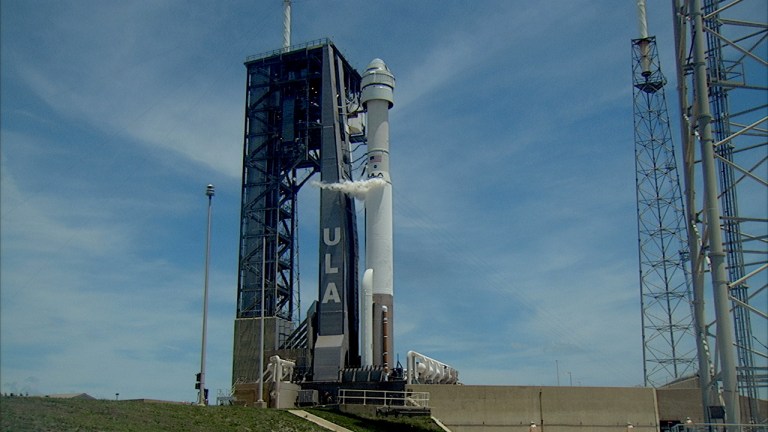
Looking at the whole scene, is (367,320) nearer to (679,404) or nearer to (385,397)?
(385,397)

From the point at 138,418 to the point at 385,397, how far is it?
22691mm

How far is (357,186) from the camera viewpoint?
62844mm

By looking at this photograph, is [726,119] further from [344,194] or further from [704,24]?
[344,194]

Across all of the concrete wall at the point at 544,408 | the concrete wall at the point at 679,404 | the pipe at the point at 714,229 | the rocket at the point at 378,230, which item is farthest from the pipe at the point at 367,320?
the pipe at the point at 714,229

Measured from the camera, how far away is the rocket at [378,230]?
194 feet

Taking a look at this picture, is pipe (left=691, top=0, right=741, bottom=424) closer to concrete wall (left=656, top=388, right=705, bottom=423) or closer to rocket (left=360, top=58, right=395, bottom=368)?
concrete wall (left=656, top=388, right=705, bottom=423)

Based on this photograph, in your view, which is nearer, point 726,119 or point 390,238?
point 726,119

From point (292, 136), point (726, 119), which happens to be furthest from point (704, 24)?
point (292, 136)

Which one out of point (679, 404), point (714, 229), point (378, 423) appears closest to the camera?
point (714, 229)

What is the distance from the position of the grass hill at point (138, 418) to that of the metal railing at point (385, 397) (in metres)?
6.48

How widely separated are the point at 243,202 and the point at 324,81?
12683 millimetres

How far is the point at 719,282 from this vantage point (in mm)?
25031

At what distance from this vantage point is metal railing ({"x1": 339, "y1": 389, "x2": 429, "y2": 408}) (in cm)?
5281

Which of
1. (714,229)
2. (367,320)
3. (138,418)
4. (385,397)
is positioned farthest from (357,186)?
(714,229)
